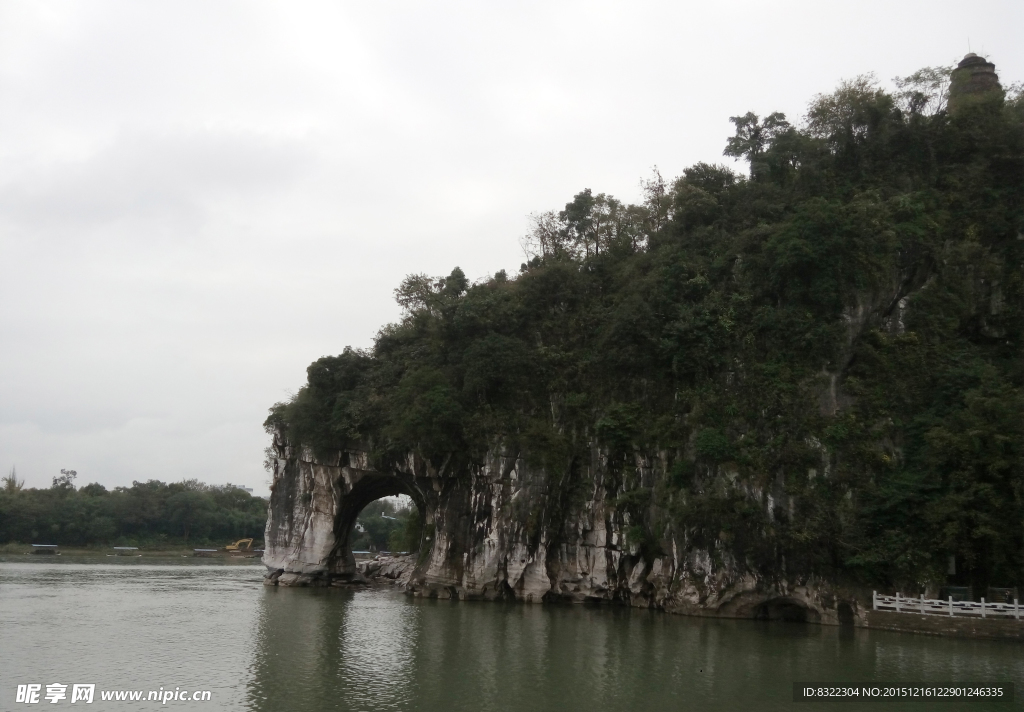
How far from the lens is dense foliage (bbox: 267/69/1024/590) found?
18938mm

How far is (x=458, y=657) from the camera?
48.4ft

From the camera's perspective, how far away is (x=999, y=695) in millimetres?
11547

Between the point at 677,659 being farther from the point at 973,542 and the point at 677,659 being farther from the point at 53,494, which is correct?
the point at 53,494

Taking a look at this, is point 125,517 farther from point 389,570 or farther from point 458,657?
point 458,657

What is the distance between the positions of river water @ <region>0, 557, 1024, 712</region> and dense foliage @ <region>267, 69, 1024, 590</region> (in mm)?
2768

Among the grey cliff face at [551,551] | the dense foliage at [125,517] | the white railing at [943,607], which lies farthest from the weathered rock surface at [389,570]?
the dense foliage at [125,517]

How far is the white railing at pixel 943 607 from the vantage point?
16656mm

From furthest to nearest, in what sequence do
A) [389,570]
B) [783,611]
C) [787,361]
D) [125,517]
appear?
[125,517]
[389,570]
[787,361]
[783,611]

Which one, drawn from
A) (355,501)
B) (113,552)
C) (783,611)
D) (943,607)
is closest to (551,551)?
(783,611)

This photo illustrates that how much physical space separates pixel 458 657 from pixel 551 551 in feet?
34.3

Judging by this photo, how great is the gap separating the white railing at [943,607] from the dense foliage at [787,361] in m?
0.69

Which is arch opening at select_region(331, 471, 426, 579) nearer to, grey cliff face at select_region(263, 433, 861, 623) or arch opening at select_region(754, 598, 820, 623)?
grey cliff face at select_region(263, 433, 861, 623)

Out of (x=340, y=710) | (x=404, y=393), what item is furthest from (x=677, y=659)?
(x=404, y=393)

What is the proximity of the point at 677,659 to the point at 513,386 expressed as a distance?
13.4 meters
